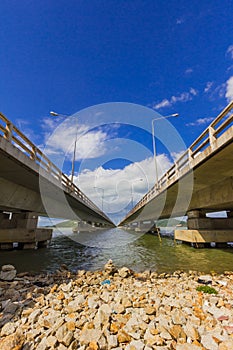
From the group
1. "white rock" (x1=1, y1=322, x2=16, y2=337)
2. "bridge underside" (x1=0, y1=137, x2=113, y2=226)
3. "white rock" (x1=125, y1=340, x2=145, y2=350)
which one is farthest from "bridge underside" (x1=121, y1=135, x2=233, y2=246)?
"bridge underside" (x1=0, y1=137, x2=113, y2=226)

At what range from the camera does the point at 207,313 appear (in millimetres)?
4270

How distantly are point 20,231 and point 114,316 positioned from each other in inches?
511

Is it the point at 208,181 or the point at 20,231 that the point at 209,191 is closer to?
the point at 208,181

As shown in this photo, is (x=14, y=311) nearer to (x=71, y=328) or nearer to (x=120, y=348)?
(x=71, y=328)

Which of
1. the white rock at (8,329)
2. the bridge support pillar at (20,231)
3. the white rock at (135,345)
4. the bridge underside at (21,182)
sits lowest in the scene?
the white rock at (8,329)

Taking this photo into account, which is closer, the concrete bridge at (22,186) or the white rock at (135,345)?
the white rock at (135,345)

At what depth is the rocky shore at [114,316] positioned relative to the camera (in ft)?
10.7

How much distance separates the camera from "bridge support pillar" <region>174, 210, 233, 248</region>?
15.6 meters

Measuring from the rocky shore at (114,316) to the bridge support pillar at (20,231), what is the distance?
826 cm

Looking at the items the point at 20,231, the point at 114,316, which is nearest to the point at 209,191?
the point at 114,316

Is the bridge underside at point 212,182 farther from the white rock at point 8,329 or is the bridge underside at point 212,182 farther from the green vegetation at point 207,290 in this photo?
the white rock at point 8,329

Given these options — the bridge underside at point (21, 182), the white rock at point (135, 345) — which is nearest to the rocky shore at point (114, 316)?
the white rock at point (135, 345)

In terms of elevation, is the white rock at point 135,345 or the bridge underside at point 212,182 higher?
the bridge underside at point 212,182

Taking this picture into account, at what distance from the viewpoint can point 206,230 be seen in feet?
53.0
